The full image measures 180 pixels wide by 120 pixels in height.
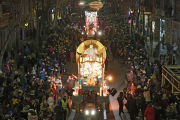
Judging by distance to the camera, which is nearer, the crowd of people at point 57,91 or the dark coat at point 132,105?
the crowd of people at point 57,91

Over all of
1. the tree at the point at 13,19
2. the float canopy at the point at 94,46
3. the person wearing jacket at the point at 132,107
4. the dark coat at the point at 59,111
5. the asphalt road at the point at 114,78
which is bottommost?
the asphalt road at the point at 114,78

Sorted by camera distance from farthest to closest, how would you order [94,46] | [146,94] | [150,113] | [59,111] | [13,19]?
[13,19] < [94,46] < [146,94] < [59,111] < [150,113]

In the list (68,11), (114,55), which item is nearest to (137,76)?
(114,55)

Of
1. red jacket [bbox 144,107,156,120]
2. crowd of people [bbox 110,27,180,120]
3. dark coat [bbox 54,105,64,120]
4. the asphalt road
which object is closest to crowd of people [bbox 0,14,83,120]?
dark coat [bbox 54,105,64,120]

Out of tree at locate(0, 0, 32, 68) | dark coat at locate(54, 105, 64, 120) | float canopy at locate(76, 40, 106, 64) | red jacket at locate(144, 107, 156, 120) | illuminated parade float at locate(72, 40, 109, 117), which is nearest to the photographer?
red jacket at locate(144, 107, 156, 120)

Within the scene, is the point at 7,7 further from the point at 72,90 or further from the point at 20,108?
the point at 20,108

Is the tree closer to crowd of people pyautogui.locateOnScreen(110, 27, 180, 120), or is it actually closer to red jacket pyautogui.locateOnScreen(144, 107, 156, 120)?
crowd of people pyautogui.locateOnScreen(110, 27, 180, 120)

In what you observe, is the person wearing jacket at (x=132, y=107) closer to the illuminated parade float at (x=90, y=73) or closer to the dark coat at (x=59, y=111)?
the illuminated parade float at (x=90, y=73)

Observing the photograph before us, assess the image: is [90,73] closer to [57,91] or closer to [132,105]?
[57,91]

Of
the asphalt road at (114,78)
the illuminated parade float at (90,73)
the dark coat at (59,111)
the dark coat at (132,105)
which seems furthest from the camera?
the illuminated parade float at (90,73)

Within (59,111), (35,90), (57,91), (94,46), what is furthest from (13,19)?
(59,111)

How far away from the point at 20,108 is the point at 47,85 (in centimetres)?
413

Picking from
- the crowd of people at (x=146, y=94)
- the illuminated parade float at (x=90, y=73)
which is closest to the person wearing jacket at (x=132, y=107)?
the crowd of people at (x=146, y=94)

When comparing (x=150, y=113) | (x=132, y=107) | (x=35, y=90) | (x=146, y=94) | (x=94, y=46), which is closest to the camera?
(x=150, y=113)
